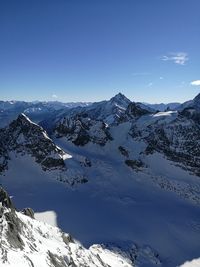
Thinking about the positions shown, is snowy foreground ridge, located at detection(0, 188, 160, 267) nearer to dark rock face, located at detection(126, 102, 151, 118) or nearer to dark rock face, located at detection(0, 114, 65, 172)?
dark rock face, located at detection(0, 114, 65, 172)

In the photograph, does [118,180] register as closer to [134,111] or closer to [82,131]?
[82,131]

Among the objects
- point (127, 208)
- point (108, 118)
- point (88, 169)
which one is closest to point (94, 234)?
point (127, 208)

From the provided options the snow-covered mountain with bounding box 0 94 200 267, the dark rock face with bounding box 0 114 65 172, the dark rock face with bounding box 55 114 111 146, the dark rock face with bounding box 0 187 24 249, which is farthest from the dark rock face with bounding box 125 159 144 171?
the dark rock face with bounding box 0 187 24 249

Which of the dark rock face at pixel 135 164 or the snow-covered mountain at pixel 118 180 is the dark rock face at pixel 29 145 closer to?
the snow-covered mountain at pixel 118 180

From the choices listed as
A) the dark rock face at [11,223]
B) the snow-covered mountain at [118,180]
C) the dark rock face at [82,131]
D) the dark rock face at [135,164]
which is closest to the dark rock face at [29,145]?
the snow-covered mountain at [118,180]

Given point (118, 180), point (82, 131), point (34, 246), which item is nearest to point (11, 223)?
point (34, 246)

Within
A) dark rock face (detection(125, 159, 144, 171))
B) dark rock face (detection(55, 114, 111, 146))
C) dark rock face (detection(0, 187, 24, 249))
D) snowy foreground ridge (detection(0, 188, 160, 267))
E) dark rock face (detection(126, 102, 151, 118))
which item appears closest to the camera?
snowy foreground ridge (detection(0, 188, 160, 267))
